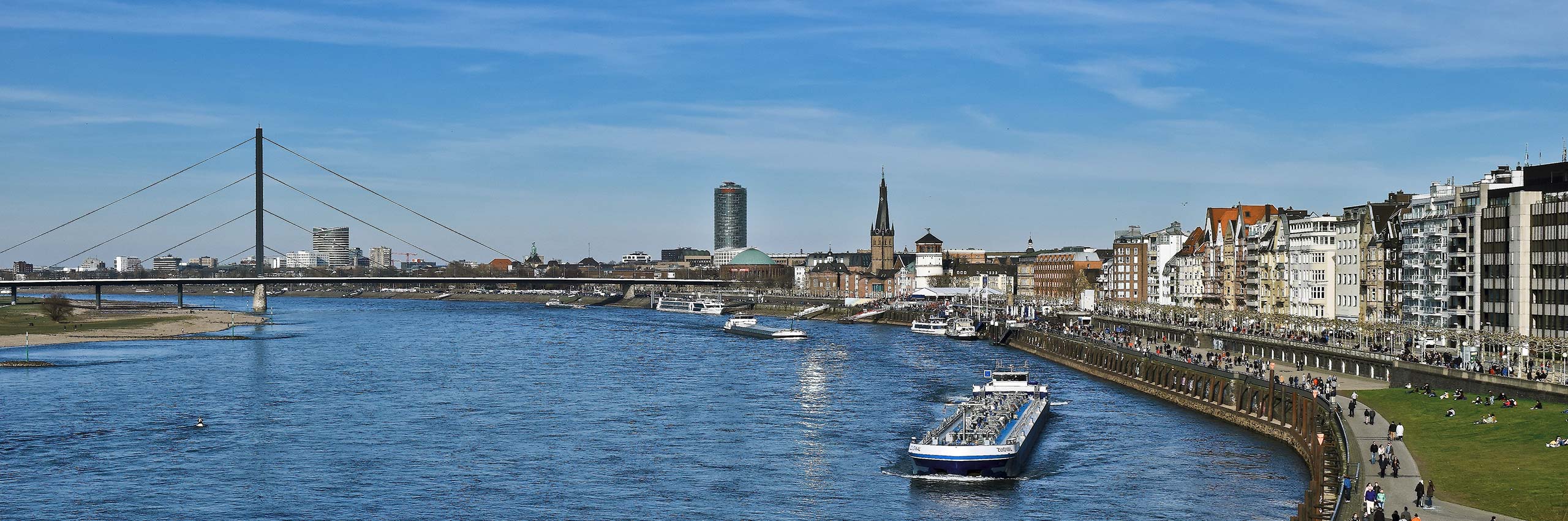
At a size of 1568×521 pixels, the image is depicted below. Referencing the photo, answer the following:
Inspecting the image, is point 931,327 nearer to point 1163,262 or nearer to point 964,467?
point 1163,262

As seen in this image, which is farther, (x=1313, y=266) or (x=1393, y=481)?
(x=1313, y=266)

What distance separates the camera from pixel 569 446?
60.2 metres

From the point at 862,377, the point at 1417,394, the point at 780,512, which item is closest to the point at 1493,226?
the point at 1417,394

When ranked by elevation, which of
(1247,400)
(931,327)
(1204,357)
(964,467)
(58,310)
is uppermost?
(58,310)

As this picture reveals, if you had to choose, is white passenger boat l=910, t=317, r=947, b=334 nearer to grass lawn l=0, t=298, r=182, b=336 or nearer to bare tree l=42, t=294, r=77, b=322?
grass lawn l=0, t=298, r=182, b=336

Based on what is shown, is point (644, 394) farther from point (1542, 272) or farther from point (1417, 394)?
point (1542, 272)

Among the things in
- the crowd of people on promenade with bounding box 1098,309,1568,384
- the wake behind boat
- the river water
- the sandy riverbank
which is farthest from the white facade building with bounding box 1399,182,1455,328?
the sandy riverbank

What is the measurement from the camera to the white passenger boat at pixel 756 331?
151625 millimetres

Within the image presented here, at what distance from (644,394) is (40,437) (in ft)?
101

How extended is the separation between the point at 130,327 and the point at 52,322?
897 cm

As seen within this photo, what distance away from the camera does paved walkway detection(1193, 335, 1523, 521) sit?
38.5 metres

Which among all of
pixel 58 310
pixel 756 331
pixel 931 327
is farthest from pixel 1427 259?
pixel 58 310

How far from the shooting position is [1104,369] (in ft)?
325

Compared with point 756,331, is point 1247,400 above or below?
above
